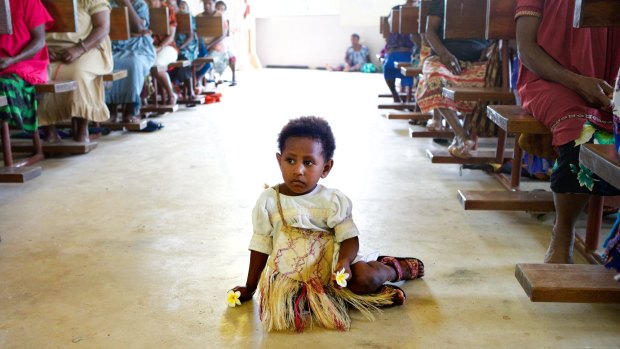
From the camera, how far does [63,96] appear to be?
12.2 ft

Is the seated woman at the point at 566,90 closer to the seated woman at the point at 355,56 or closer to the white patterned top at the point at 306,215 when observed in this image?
the white patterned top at the point at 306,215

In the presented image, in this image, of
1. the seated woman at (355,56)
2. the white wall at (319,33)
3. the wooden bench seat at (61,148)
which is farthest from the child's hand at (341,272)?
the white wall at (319,33)

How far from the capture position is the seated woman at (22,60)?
3162mm

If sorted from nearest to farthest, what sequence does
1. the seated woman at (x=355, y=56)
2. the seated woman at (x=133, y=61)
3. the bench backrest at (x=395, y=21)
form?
the seated woman at (x=133, y=61), the bench backrest at (x=395, y=21), the seated woman at (x=355, y=56)

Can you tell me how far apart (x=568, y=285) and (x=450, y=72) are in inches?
83.3

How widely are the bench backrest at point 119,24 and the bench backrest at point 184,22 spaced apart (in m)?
1.69

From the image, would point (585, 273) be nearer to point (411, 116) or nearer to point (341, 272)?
point (341, 272)

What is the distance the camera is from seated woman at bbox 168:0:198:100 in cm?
602

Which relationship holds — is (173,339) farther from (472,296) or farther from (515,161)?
(515,161)

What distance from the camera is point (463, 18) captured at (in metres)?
3.20

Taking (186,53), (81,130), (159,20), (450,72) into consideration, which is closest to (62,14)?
(81,130)

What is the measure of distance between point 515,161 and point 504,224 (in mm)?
471

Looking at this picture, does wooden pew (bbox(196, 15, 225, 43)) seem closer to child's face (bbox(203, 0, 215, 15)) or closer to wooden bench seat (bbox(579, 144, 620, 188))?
child's face (bbox(203, 0, 215, 15))

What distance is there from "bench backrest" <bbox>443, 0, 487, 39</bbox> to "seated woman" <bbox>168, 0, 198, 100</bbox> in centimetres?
A: 336
